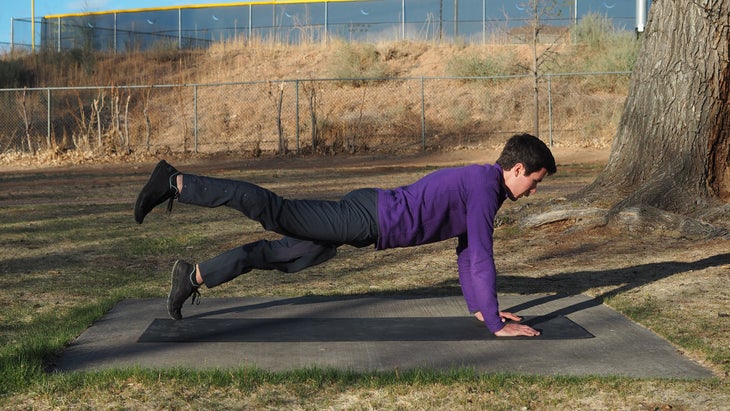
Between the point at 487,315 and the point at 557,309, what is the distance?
1205mm

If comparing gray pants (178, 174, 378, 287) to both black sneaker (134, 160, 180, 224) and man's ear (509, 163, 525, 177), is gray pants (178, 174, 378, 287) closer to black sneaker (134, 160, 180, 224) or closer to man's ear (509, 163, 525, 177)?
black sneaker (134, 160, 180, 224)

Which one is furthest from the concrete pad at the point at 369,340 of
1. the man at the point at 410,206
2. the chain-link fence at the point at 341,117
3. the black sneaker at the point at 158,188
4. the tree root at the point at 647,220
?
the chain-link fence at the point at 341,117

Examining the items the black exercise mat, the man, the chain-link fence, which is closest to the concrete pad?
the black exercise mat

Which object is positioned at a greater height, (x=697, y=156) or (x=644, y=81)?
(x=644, y=81)

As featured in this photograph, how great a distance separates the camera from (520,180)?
18.3 feet

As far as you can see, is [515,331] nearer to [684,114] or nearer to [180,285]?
[180,285]

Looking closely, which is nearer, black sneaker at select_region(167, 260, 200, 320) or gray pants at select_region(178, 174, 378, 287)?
gray pants at select_region(178, 174, 378, 287)

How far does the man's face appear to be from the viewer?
18.2ft

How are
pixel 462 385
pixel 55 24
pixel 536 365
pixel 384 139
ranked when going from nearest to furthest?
pixel 462 385, pixel 536 365, pixel 384 139, pixel 55 24

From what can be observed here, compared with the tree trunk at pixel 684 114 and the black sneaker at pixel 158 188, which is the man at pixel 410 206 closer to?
the black sneaker at pixel 158 188

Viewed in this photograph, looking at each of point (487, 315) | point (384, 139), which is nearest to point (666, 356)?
point (487, 315)

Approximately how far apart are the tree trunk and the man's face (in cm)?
498

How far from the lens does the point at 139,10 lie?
4284 centimetres

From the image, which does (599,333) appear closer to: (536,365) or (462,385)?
(536,365)
